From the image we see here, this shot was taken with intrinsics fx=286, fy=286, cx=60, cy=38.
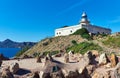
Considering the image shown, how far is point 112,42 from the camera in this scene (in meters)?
56.7

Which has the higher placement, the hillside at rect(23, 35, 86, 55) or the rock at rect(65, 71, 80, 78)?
the hillside at rect(23, 35, 86, 55)

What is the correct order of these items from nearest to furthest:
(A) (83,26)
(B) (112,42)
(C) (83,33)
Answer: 1. (B) (112,42)
2. (C) (83,33)
3. (A) (83,26)

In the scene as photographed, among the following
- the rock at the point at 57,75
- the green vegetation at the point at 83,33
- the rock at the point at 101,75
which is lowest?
the rock at the point at 101,75

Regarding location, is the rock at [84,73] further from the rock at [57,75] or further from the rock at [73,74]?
the rock at [57,75]

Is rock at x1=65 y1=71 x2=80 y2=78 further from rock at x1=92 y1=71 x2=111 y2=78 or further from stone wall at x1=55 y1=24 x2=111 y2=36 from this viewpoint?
stone wall at x1=55 y1=24 x2=111 y2=36

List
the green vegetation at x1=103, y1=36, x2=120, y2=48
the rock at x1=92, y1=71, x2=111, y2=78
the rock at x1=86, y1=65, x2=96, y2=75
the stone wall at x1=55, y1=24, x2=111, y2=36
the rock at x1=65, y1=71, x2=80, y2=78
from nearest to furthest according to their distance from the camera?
1. the rock at x1=65, y1=71, x2=80, y2=78
2. the rock at x1=92, y1=71, x2=111, y2=78
3. the rock at x1=86, y1=65, x2=96, y2=75
4. the green vegetation at x1=103, y1=36, x2=120, y2=48
5. the stone wall at x1=55, y1=24, x2=111, y2=36

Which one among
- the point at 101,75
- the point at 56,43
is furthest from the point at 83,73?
the point at 56,43

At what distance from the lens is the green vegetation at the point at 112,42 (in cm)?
5469

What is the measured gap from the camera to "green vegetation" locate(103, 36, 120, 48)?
54.7 m

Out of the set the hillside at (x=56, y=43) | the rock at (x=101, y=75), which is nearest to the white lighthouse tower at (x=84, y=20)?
the hillside at (x=56, y=43)

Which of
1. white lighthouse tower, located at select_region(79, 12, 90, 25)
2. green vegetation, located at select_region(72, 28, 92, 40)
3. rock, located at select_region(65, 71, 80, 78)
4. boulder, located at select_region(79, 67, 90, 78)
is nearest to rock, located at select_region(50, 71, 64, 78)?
rock, located at select_region(65, 71, 80, 78)

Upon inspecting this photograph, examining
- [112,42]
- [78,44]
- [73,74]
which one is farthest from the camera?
[78,44]

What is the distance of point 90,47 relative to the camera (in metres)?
53.9

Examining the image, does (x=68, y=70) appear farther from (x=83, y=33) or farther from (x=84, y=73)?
(x=83, y=33)
